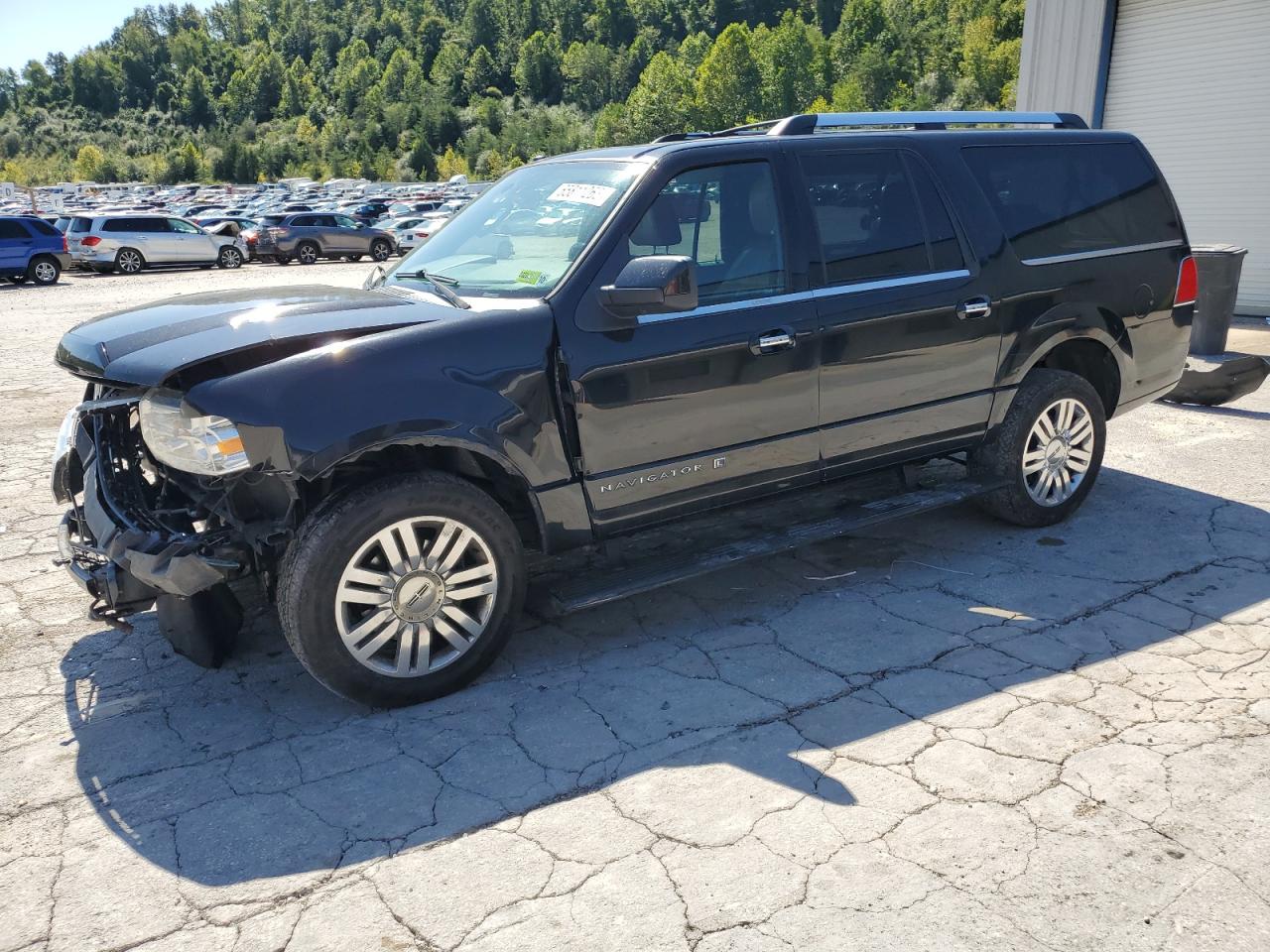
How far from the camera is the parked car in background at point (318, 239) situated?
29562 millimetres

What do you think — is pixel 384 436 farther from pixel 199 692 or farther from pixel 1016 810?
pixel 1016 810

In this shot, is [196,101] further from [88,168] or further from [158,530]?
[158,530]

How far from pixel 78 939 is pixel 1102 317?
198 inches

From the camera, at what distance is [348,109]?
596ft

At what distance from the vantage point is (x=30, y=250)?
→ 23.5m

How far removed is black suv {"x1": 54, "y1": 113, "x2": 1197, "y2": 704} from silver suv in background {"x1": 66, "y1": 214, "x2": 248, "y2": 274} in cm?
2524

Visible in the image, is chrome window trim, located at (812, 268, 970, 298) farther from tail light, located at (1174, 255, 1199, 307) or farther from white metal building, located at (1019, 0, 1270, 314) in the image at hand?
white metal building, located at (1019, 0, 1270, 314)

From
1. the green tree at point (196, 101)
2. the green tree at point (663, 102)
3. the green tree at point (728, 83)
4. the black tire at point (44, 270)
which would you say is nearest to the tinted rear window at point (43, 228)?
the black tire at point (44, 270)

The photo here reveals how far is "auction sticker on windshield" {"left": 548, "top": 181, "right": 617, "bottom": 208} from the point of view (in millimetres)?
4164

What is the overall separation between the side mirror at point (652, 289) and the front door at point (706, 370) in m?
0.11

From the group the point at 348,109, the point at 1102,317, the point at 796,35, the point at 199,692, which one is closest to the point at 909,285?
the point at 1102,317

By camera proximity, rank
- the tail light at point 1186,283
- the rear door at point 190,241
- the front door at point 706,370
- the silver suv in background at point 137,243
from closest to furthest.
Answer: the front door at point 706,370 < the tail light at point 1186,283 < the silver suv in background at point 137,243 < the rear door at point 190,241

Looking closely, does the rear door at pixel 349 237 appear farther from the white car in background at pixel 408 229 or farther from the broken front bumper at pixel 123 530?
the broken front bumper at pixel 123 530

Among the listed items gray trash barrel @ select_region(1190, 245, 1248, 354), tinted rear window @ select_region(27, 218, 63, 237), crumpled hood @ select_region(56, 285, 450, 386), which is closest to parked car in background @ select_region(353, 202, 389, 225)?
tinted rear window @ select_region(27, 218, 63, 237)
